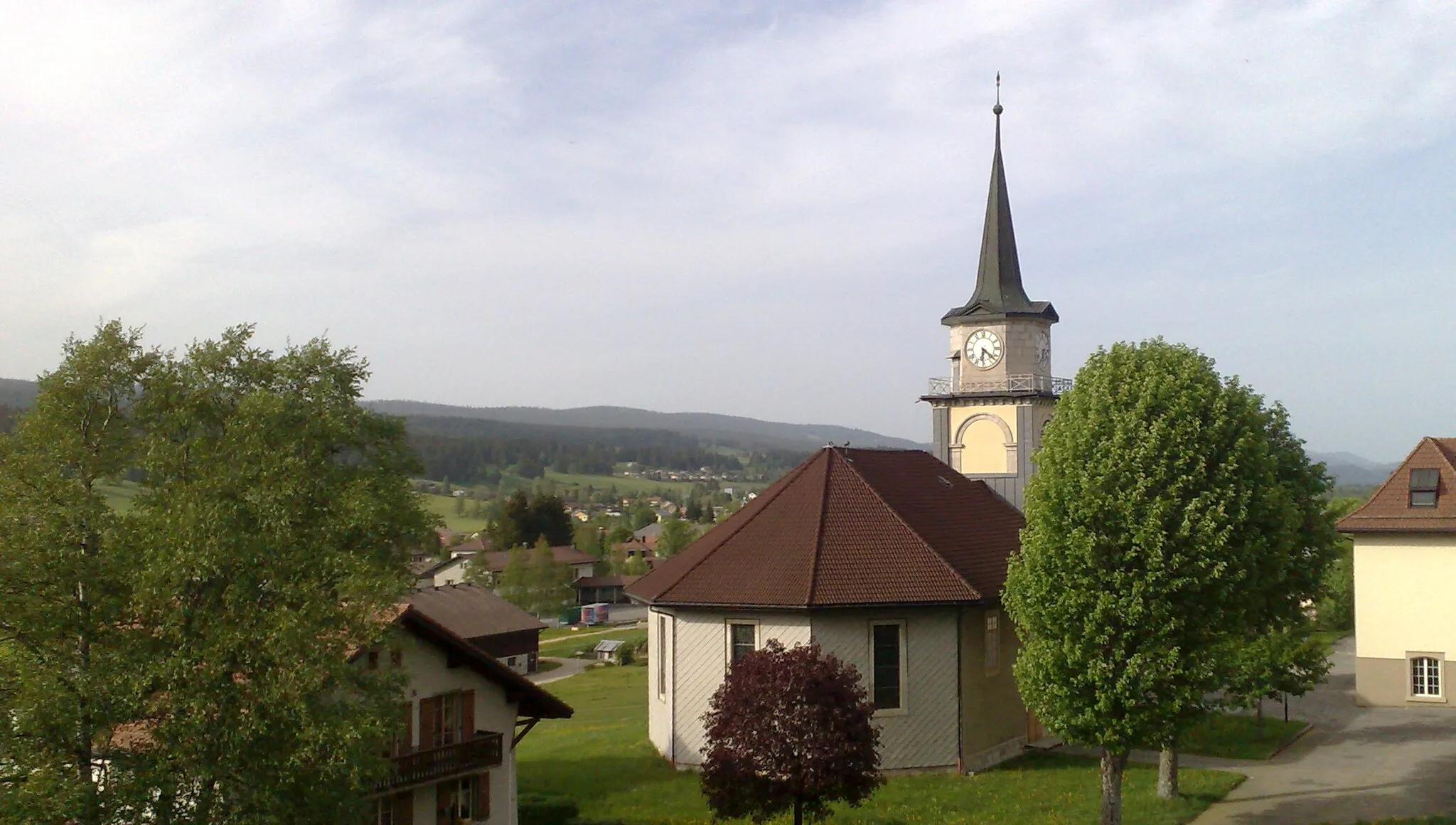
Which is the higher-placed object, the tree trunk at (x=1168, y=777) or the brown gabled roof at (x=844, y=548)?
the brown gabled roof at (x=844, y=548)

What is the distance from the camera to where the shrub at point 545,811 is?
921 inches

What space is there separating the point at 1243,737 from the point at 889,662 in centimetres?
1065

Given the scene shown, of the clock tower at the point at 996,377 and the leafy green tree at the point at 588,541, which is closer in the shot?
the clock tower at the point at 996,377

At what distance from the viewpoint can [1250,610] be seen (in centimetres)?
2180

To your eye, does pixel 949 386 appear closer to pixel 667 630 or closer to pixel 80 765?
pixel 667 630

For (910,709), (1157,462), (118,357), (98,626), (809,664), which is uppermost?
(118,357)

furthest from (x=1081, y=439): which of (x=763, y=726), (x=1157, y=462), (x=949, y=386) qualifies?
(x=949, y=386)

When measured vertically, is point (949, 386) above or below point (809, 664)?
above

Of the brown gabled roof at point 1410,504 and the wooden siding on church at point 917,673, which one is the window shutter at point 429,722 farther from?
the brown gabled roof at point 1410,504

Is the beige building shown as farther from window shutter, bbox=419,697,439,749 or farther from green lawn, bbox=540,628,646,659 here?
green lawn, bbox=540,628,646,659

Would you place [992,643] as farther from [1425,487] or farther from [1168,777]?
[1425,487]

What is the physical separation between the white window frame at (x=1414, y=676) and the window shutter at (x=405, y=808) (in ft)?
95.2

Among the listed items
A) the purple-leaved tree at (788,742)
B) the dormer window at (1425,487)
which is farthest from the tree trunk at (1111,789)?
the dormer window at (1425,487)

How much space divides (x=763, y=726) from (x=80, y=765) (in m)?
10.4
